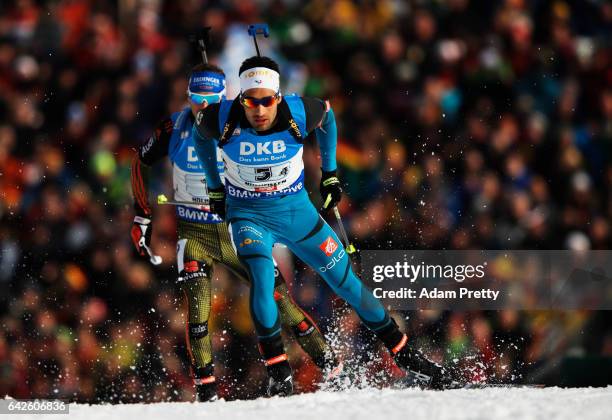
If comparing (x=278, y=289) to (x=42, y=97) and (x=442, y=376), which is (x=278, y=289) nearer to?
(x=442, y=376)

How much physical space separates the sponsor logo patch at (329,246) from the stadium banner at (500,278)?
1.55 meters

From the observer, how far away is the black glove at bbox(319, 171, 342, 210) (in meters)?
5.52

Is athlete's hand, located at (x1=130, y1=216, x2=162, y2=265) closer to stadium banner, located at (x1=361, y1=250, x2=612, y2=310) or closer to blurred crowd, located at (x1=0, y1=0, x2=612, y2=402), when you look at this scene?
blurred crowd, located at (x1=0, y1=0, x2=612, y2=402)

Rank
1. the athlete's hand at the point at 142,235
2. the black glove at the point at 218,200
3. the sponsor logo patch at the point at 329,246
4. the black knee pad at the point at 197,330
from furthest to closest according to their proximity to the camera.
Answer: the athlete's hand at the point at 142,235, the black knee pad at the point at 197,330, the black glove at the point at 218,200, the sponsor logo patch at the point at 329,246

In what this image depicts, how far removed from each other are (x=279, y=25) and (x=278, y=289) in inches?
99.3

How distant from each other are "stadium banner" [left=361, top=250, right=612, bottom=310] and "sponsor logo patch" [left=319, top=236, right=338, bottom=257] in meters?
1.55

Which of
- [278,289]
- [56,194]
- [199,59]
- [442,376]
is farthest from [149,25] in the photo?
[442,376]

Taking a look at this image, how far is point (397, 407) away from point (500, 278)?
2778 millimetres

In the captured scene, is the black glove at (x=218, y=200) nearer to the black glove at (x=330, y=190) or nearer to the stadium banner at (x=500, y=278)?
the black glove at (x=330, y=190)

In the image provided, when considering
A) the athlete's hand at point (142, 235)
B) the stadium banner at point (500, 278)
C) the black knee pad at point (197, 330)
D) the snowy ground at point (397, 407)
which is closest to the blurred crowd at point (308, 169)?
the stadium banner at point (500, 278)

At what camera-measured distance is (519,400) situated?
183 inches

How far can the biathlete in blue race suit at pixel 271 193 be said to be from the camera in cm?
511

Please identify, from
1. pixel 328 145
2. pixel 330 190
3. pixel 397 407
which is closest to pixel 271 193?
pixel 330 190

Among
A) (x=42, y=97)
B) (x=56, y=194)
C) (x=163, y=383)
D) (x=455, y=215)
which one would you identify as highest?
(x=42, y=97)
